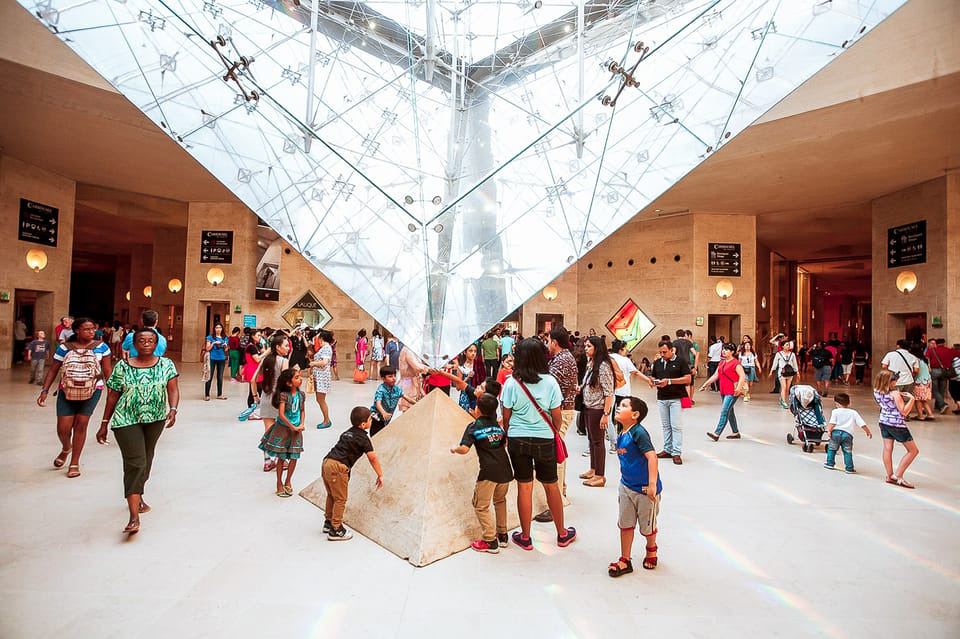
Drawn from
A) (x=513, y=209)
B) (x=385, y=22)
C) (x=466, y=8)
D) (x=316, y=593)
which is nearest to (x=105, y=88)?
(x=385, y=22)

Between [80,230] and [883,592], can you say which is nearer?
[883,592]

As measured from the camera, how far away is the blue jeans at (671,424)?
5430mm

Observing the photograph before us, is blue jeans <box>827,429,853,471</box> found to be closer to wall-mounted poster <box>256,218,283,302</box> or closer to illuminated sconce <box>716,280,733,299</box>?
illuminated sconce <box>716,280,733,299</box>

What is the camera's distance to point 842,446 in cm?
527

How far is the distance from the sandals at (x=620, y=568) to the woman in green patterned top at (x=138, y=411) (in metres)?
3.09

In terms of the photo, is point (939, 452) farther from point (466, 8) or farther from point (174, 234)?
point (174, 234)

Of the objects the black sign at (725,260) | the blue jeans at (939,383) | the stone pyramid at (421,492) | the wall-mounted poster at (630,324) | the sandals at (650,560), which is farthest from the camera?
the wall-mounted poster at (630,324)

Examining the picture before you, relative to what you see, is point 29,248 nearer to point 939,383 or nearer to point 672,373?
point 672,373

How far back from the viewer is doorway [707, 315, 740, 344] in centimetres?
Answer: 1767

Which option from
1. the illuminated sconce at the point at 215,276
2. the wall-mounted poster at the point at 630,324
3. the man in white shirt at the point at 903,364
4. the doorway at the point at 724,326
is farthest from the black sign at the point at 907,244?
the illuminated sconce at the point at 215,276

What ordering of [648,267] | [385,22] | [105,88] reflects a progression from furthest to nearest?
[648,267] → [105,88] → [385,22]

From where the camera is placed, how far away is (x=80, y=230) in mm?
22078

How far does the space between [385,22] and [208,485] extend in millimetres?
6354

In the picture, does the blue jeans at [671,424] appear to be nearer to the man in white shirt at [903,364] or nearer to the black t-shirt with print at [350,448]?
the black t-shirt with print at [350,448]
